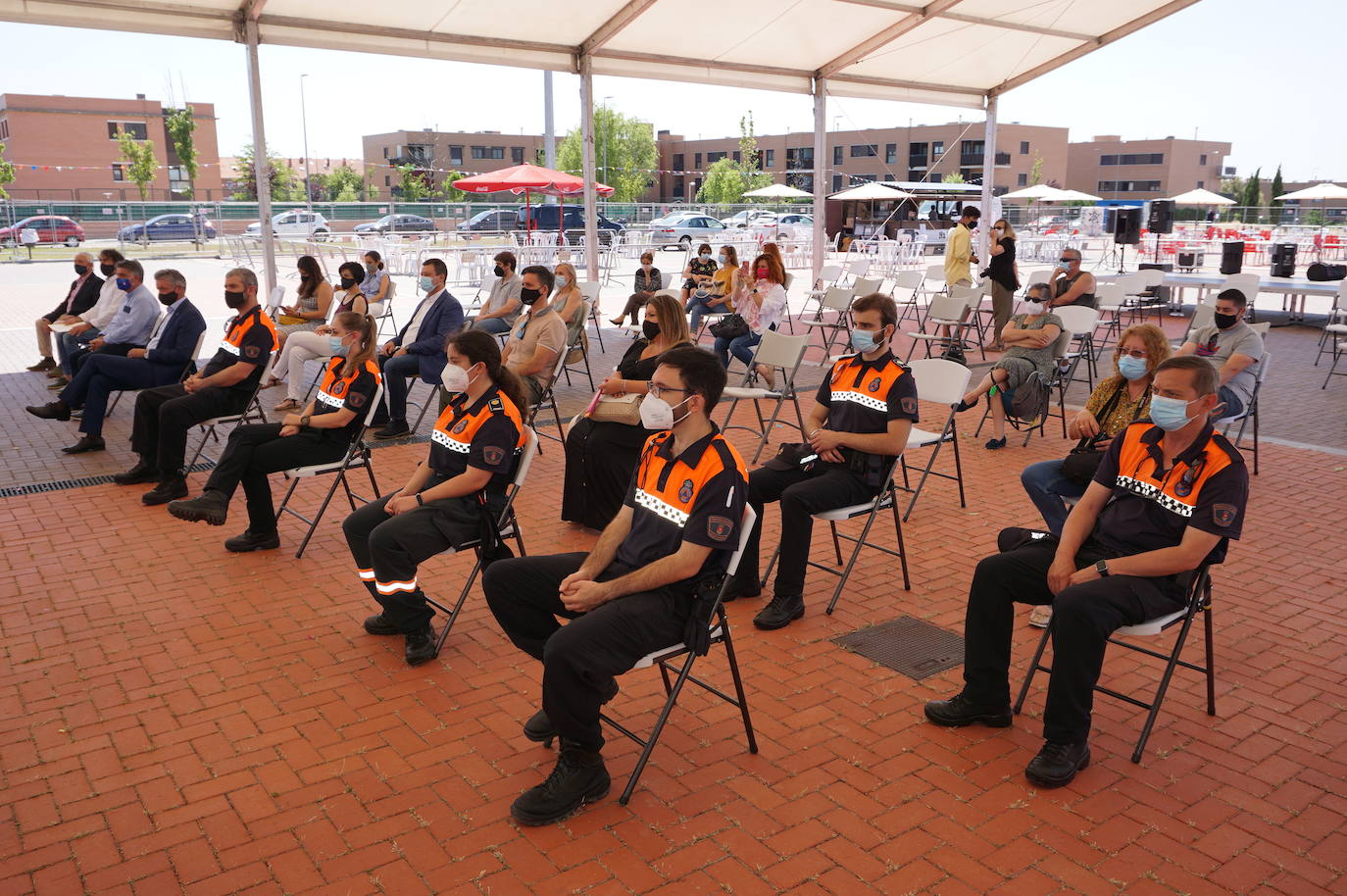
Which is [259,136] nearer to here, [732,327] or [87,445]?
[87,445]

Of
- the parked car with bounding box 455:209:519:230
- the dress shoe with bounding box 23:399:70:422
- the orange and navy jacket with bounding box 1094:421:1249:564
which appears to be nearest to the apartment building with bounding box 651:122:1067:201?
the parked car with bounding box 455:209:519:230

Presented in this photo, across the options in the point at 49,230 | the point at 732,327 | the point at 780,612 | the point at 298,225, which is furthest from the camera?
the point at 298,225

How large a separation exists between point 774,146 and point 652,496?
75097 mm

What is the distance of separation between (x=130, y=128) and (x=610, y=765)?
2442 inches

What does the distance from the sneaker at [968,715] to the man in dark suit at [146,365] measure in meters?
6.11

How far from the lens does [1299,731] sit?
378 centimetres

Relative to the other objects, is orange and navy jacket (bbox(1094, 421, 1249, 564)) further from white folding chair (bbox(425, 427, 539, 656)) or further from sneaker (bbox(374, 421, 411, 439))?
sneaker (bbox(374, 421, 411, 439))

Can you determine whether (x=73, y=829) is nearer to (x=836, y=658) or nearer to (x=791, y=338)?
(x=836, y=658)

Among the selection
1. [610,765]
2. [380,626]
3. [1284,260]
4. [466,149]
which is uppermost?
[466,149]

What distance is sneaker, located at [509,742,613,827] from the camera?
319 cm

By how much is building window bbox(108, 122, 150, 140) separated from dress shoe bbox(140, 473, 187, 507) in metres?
54.6

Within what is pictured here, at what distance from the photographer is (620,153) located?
59.4 meters

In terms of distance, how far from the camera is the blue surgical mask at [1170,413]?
347 cm

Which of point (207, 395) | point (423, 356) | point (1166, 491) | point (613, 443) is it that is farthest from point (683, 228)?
point (1166, 491)
